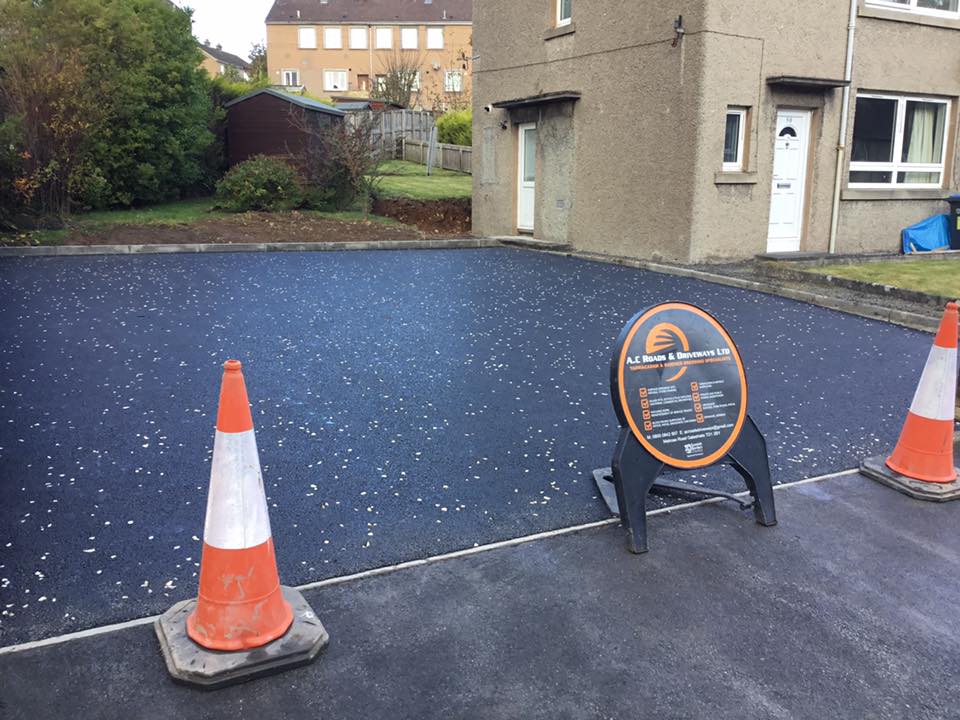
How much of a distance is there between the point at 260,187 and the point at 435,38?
47137mm

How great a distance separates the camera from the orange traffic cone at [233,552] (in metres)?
3.00

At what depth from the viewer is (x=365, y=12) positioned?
6150cm

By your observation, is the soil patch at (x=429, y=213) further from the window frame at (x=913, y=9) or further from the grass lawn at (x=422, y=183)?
the window frame at (x=913, y=9)

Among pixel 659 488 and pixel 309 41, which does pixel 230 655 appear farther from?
pixel 309 41

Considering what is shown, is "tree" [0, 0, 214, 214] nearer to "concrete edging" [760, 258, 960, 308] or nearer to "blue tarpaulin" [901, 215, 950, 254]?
"concrete edging" [760, 258, 960, 308]

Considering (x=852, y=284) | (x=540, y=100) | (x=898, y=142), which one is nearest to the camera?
(x=852, y=284)

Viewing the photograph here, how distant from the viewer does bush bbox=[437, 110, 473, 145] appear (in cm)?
3238

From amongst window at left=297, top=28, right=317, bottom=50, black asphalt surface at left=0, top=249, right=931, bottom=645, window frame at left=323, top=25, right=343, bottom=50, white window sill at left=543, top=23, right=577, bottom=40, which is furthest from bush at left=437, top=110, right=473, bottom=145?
window at left=297, top=28, right=317, bottom=50

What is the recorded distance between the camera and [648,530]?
4.14 m

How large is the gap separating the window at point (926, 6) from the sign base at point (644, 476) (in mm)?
13207

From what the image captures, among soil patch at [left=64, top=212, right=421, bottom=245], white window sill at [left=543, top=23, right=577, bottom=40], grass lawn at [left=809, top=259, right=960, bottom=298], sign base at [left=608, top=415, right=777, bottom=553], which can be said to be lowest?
sign base at [left=608, top=415, right=777, bottom=553]

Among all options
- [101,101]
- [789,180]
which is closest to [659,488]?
[789,180]

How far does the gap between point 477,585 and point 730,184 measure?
460 inches

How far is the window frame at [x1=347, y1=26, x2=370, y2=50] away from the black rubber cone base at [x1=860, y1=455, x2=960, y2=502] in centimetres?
6239
